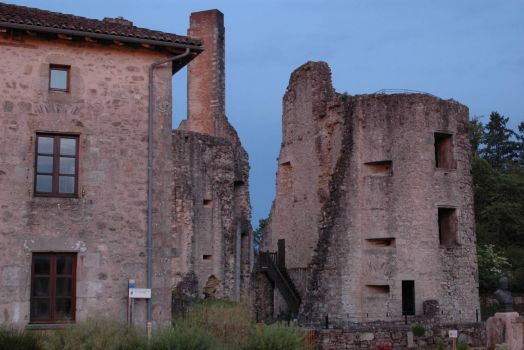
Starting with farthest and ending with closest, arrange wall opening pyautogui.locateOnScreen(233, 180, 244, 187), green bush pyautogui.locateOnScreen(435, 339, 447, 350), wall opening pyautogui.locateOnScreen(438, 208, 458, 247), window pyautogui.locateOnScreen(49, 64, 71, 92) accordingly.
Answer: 1. wall opening pyautogui.locateOnScreen(233, 180, 244, 187)
2. wall opening pyautogui.locateOnScreen(438, 208, 458, 247)
3. green bush pyautogui.locateOnScreen(435, 339, 447, 350)
4. window pyautogui.locateOnScreen(49, 64, 71, 92)

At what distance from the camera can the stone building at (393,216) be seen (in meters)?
28.6

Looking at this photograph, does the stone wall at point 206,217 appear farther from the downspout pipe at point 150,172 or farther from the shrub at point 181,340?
the shrub at point 181,340

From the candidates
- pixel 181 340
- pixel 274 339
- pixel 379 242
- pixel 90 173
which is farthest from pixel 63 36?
pixel 379 242

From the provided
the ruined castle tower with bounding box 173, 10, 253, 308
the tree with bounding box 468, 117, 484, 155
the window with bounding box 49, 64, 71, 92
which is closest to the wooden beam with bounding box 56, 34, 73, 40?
the window with bounding box 49, 64, 71, 92

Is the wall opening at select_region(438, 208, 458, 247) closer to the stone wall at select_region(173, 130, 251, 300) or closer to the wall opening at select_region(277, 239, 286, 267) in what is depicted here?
the wall opening at select_region(277, 239, 286, 267)

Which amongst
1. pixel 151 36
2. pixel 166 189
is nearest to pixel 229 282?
pixel 166 189

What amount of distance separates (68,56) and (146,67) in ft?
6.00

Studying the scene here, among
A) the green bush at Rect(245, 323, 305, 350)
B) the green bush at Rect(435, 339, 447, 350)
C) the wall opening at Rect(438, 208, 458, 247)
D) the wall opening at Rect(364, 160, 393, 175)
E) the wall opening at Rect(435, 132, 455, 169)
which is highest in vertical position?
the wall opening at Rect(435, 132, 455, 169)

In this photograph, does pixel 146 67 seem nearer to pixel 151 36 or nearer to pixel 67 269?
pixel 151 36

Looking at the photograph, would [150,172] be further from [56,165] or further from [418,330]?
[418,330]

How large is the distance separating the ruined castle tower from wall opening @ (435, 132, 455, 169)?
7.89 m

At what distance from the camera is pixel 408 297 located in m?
29.1

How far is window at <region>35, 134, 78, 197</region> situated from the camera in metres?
16.7

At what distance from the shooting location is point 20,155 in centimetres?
1647
